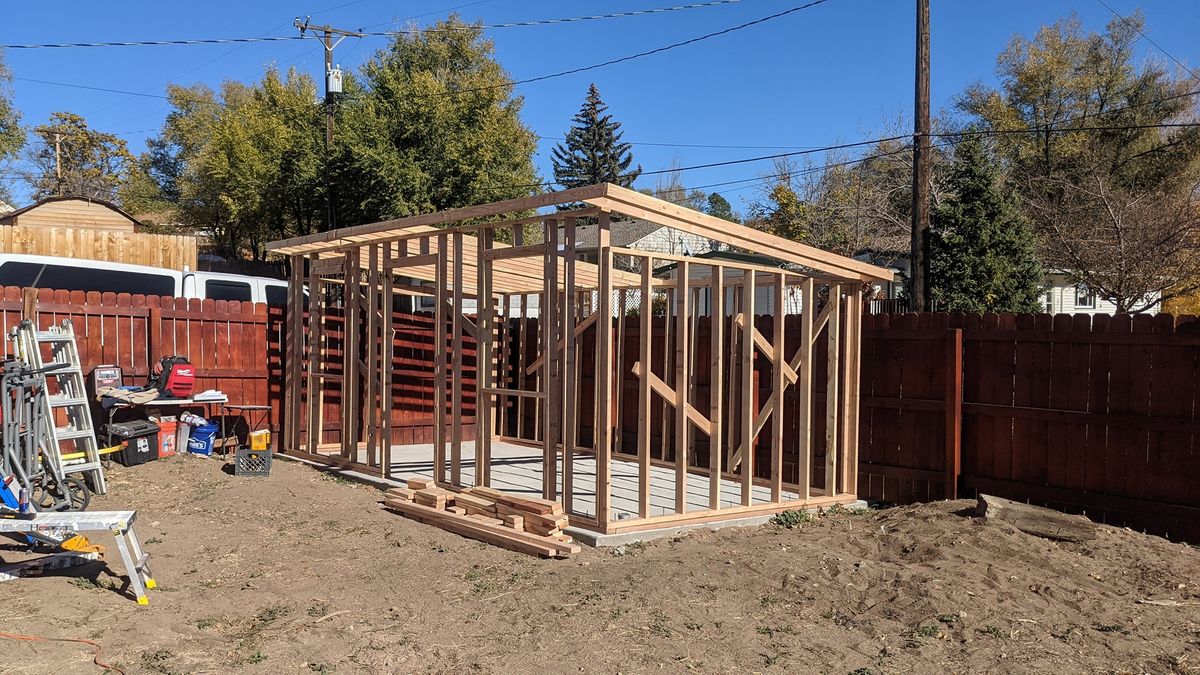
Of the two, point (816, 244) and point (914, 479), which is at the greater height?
point (816, 244)

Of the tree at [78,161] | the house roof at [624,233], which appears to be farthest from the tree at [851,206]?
the tree at [78,161]

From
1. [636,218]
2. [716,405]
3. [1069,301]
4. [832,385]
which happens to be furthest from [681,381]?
[1069,301]

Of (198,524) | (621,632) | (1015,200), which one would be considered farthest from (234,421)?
(1015,200)

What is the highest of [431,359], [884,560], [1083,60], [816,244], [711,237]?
[1083,60]

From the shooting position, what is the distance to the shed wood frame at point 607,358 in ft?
21.9

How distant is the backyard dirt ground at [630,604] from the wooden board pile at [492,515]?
0.49ft

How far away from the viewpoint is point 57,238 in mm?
16016

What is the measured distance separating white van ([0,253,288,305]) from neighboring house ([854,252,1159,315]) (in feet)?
45.3

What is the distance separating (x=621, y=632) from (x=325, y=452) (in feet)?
22.1

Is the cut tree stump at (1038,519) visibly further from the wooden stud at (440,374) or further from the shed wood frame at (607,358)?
the wooden stud at (440,374)

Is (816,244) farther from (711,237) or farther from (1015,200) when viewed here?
(711,237)

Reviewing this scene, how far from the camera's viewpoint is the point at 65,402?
762cm

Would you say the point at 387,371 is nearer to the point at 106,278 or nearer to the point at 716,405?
the point at 716,405

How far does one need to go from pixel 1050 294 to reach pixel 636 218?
78.1 ft
